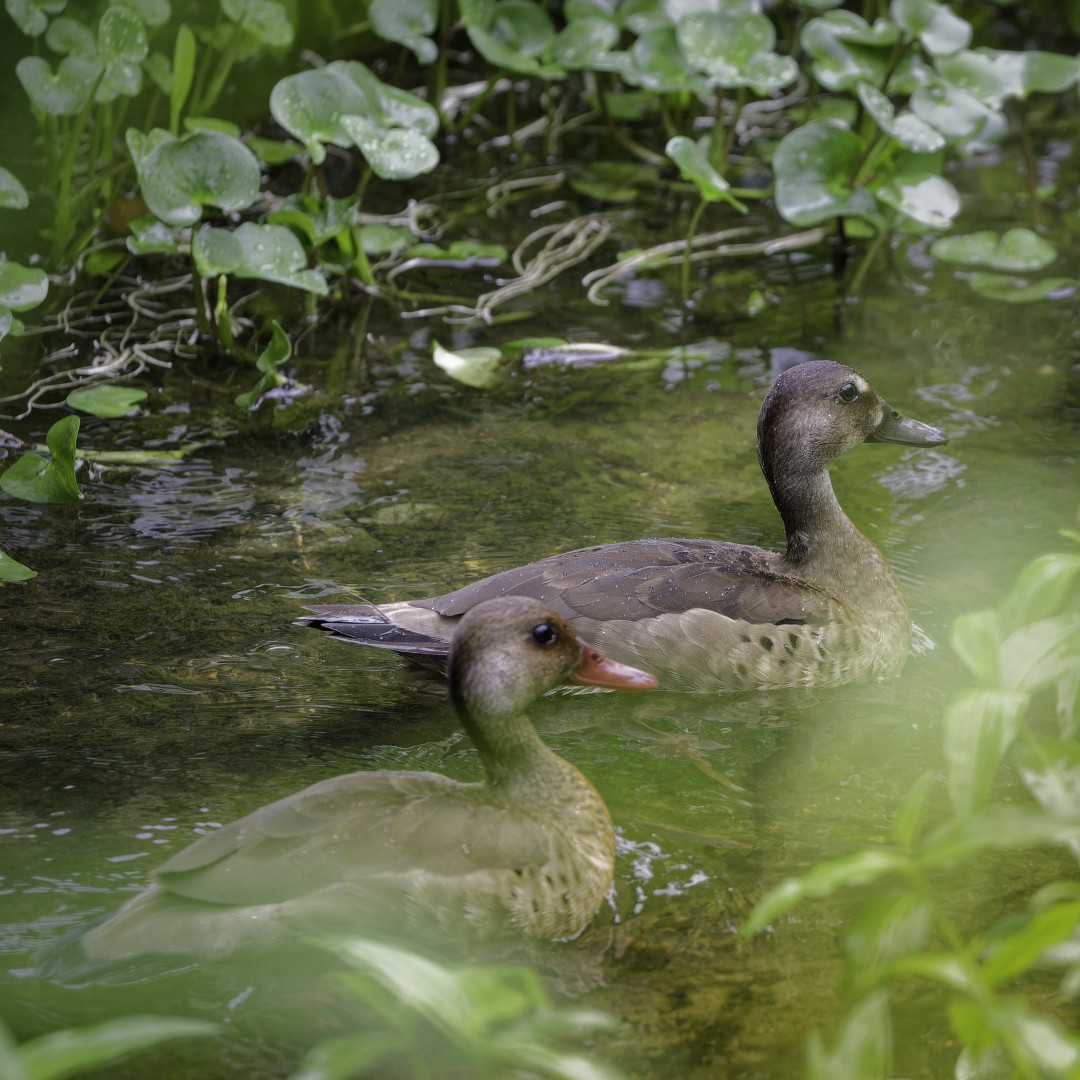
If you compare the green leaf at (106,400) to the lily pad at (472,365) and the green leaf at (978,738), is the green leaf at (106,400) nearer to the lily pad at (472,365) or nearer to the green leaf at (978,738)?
the lily pad at (472,365)

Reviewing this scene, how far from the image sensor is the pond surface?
3516 millimetres

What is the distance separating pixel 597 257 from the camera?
26.9 ft

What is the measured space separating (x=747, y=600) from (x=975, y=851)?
7.88 ft

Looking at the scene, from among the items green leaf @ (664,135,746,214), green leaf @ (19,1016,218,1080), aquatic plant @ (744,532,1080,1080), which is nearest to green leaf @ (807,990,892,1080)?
aquatic plant @ (744,532,1080,1080)

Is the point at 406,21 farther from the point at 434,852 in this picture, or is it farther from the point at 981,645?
the point at 981,645

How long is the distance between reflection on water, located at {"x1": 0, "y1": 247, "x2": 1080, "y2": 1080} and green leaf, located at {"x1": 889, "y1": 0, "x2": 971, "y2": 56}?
140cm

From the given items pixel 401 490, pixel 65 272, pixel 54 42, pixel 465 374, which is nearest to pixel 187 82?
pixel 54 42

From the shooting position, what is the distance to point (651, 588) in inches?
190

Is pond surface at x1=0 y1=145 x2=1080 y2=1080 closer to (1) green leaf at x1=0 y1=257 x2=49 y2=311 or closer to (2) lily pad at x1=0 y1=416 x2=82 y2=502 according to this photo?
(2) lily pad at x1=0 y1=416 x2=82 y2=502

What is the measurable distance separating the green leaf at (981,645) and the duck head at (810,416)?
2.58 meters

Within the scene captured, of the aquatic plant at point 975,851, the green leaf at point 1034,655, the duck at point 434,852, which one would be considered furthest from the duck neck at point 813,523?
the green leaf at point 1034,655

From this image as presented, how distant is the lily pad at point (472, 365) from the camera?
686 cm

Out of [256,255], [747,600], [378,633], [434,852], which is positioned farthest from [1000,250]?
[434,852]

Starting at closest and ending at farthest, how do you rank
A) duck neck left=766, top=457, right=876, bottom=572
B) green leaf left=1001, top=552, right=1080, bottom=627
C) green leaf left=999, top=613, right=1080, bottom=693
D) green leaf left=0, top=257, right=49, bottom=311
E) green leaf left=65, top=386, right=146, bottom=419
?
green leaf left=999, top=613, right=1080, bottom=693 < green leaf left=1001, top=552, right=1080, bottom=627 < duck neck left=766, top=457, right=876, bottom=572 < green leaf left=0, top=257, right=49, bottom=311 < green leaf left=65, top=386, right=146, bottom=419
